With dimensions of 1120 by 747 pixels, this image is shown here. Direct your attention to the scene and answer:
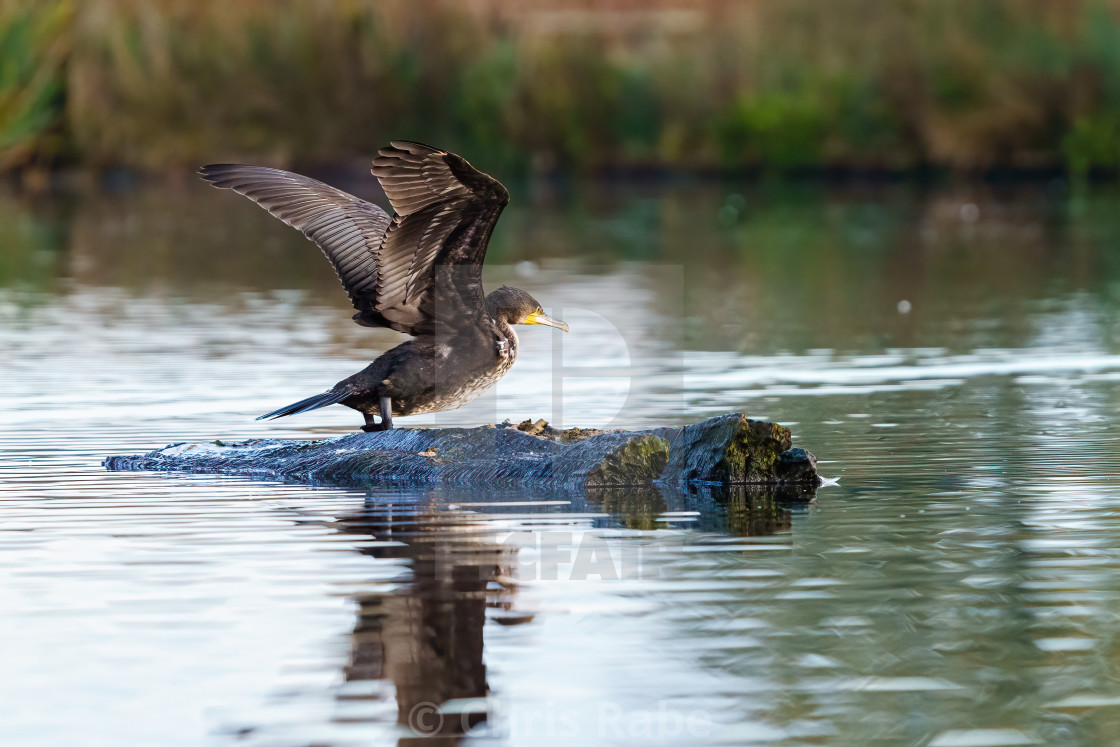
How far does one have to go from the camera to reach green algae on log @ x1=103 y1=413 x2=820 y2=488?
992cm

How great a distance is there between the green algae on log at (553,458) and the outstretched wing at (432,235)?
616 millimetres

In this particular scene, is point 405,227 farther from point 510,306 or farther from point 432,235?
point 510,306

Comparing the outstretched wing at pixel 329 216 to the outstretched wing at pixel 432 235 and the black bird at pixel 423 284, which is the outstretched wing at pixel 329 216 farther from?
the outstretched wing at pixel 432 235

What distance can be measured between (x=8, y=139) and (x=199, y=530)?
34.3m

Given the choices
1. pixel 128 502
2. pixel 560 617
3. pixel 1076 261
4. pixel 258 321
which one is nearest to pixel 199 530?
pixel 128 502

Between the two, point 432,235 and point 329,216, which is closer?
point 432,235

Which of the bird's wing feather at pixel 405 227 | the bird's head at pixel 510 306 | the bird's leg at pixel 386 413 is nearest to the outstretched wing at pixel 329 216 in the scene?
the bird's wing feather at pixel 405 227

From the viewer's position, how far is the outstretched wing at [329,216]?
10.9 meters

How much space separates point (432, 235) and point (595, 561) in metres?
2.38

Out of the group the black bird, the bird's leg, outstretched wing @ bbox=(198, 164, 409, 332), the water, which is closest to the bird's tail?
the black bird

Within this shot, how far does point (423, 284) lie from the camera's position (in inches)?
403

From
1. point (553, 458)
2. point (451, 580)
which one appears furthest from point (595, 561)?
point (553, 458)

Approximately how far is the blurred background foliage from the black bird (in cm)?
3198

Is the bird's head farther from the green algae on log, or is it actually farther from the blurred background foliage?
the blurred background foliage
